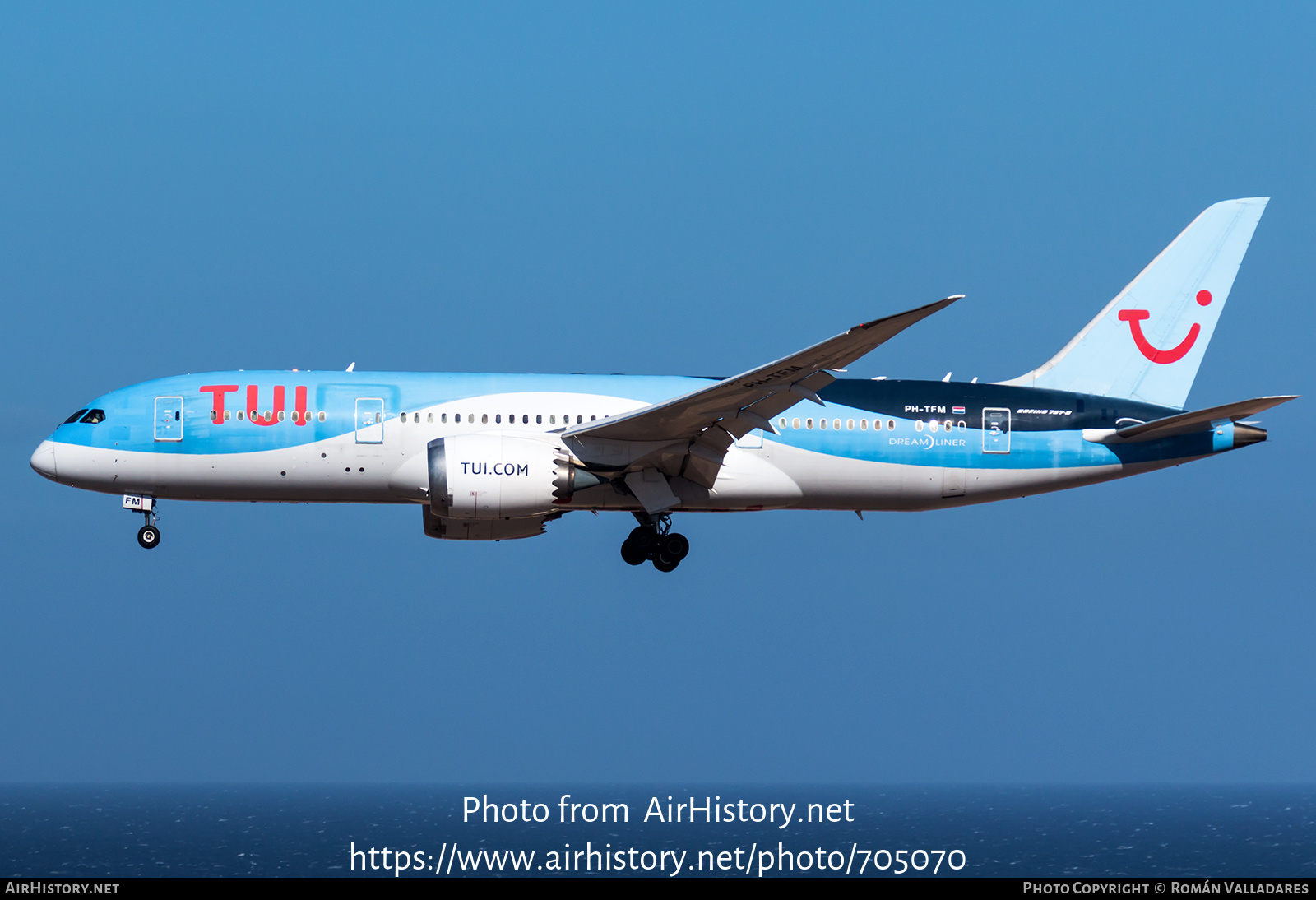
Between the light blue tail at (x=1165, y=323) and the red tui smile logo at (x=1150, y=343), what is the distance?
0.7 inches

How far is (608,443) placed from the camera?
25359 mm

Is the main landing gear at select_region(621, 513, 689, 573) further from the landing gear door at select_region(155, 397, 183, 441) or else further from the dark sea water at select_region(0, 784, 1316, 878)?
the dark sea water at select_region(0, 784, 1316, 878)

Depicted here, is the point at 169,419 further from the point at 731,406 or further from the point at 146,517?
the point at 731,406

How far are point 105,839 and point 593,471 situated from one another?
141827 millimetres

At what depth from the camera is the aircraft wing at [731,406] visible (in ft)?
73.2

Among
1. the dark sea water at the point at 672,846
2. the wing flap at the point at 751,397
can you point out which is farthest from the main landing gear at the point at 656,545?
the dark sea water at the point at 672,846

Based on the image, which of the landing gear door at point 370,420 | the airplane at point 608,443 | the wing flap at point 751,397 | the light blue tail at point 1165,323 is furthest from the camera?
the light blue tail at point 1165,323

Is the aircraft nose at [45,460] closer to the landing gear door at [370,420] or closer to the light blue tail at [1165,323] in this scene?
the landing gear door at [370,420]

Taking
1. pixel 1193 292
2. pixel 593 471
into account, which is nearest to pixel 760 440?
pixel 593 471

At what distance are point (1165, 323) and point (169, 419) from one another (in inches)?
827

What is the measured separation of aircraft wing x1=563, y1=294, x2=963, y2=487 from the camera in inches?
878

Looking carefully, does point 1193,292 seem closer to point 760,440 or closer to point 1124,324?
point 1124,324

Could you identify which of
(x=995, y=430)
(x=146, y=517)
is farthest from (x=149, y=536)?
(x=995, y=430)

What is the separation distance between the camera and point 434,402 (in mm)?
25812
